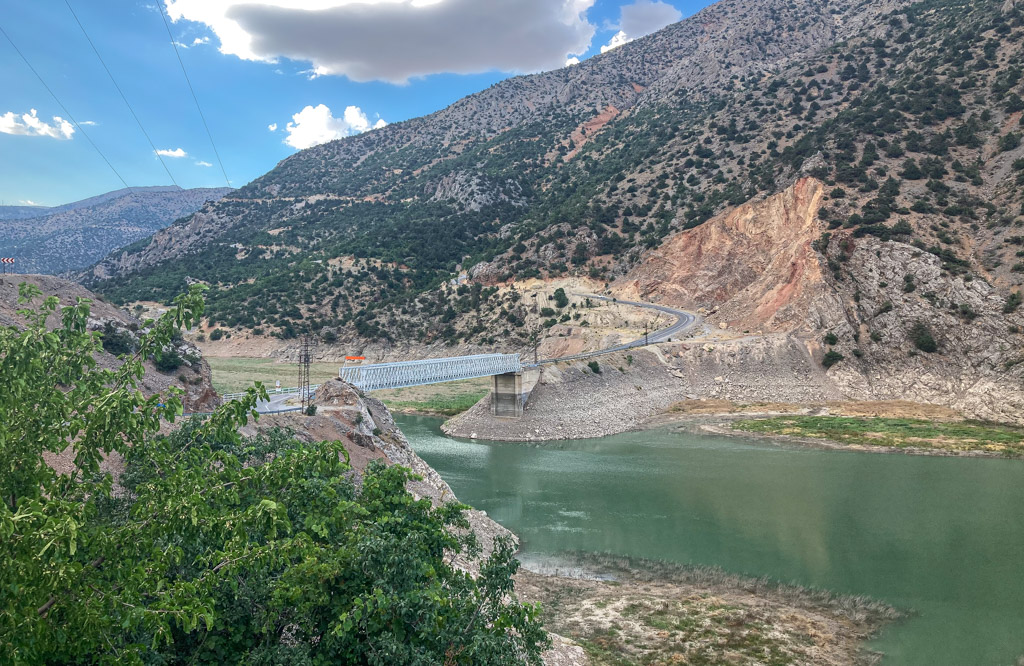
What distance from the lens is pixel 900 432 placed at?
168 feet

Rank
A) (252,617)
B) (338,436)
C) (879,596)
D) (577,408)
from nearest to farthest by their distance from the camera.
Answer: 1. (252,617)
2. (879,596)
3. (338,436)
4. (577,408)

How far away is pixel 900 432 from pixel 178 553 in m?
56.3

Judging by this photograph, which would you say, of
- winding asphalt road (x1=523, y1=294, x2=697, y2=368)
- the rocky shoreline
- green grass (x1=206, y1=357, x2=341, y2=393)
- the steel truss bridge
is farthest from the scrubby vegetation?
the rocky shoreline

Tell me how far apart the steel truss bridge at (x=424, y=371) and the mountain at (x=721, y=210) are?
3023cm

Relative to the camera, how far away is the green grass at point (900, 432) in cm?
4706

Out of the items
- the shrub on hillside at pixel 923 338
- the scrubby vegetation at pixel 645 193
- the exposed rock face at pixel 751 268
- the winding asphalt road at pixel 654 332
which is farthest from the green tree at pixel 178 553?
the scrubby vegetation at pixel 645 193

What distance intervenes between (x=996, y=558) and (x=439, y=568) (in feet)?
85.2

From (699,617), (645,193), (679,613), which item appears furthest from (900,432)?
(645,193)

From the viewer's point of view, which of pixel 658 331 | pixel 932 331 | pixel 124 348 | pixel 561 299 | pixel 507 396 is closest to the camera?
pixel 124 348

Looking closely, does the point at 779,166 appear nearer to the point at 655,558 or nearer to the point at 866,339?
the point at 866,339

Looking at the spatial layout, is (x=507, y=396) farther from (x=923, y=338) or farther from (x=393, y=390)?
(x=923, y=338)

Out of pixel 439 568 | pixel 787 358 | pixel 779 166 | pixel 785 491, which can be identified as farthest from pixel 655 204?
pixel 439 568

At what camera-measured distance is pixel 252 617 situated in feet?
31.8

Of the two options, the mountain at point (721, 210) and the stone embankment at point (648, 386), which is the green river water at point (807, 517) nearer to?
the stone embankment at point (648, 386)
